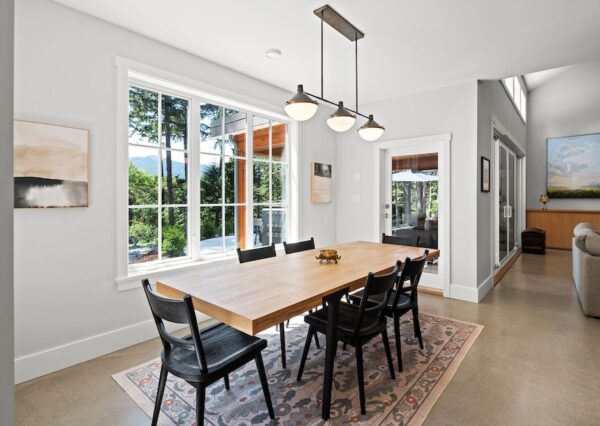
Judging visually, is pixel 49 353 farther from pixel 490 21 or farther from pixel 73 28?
pixel 490 21

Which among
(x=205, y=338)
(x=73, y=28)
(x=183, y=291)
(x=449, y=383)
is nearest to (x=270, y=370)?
(x=205, y=338)

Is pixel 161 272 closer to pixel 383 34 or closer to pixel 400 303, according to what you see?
pixel 400 303

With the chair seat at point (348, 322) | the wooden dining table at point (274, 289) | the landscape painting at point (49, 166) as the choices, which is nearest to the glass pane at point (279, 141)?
the wooden dining table at point (274, 289)

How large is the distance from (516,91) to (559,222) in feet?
10.6

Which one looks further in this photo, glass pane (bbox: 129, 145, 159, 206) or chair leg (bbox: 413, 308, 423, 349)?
glass pane (bbox: 129, 145, 159, 206)

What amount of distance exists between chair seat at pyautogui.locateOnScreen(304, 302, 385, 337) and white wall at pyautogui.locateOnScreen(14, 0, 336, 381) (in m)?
1.46

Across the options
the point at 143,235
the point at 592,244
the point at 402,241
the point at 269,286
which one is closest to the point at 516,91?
the point at 592,244

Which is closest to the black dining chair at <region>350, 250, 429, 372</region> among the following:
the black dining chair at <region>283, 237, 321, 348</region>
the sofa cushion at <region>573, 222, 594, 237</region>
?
the black dining chair at <region>283, 237, 321, 348</region>

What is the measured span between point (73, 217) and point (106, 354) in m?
1.14

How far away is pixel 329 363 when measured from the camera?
68.7 inches

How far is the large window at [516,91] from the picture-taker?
5.53m

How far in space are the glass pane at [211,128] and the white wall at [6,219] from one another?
9.13 feet

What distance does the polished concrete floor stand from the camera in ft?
5.96

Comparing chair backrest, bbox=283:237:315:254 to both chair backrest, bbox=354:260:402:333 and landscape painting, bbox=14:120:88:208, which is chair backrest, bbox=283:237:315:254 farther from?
landscape painting, bbox=14:120:88:208
